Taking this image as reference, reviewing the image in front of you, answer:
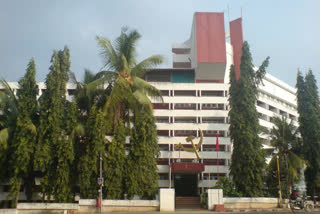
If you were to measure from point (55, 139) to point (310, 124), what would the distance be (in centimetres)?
2579

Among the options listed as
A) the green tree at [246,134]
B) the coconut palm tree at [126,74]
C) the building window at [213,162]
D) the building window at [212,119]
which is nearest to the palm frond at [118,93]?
the coconut palm tree at [126,74]

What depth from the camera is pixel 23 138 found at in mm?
24000

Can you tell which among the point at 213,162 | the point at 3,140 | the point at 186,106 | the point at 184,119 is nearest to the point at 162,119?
the point at 184,119

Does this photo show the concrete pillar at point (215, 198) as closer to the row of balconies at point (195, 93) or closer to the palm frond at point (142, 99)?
the palm frond at point (142, 99)

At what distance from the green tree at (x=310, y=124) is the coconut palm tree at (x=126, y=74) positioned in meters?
17.0

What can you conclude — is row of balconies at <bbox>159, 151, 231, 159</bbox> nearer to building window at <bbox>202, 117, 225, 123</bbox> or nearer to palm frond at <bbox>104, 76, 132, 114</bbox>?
building window at <bbox>202, 117, 225, 123</bbox>

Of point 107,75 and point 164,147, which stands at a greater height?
point 107,75

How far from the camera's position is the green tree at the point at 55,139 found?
2409 centimetres

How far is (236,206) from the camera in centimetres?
2464

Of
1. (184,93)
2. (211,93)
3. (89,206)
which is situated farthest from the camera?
(184,93)

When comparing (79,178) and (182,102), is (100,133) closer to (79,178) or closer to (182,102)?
(79,178)

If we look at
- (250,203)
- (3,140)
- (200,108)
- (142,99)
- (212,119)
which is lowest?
(250,203)

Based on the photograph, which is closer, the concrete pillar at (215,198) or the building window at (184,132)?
the concrete pillar at (215,198)

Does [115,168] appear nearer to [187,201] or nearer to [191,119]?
[187,201]
